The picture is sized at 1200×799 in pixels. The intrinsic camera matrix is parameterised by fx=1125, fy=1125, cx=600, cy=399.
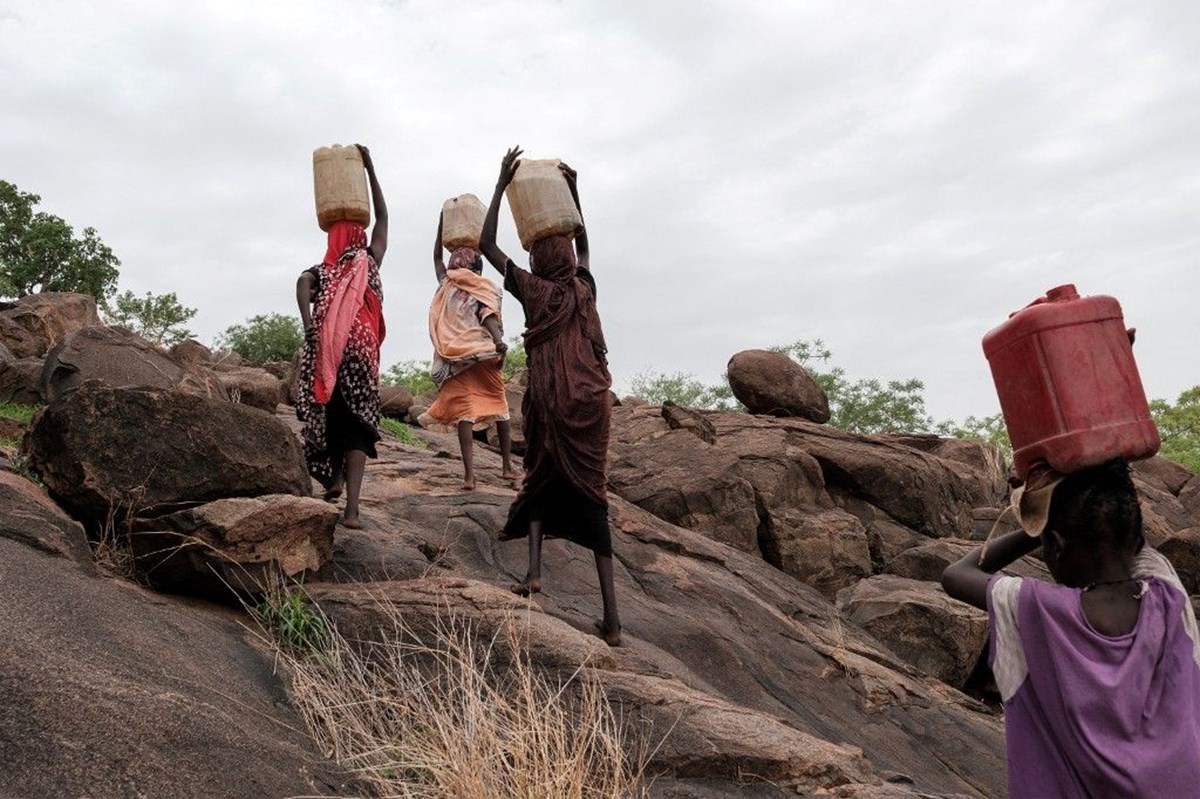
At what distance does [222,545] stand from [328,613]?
1.78 ft

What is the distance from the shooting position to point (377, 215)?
6566 mm

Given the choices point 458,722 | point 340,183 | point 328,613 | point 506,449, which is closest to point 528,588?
point 328,613

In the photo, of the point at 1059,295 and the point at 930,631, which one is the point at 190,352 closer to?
the point at 930,631

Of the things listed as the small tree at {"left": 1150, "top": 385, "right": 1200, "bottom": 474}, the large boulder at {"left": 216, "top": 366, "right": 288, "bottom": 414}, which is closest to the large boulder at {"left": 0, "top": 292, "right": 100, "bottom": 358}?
the large boulder at {"left": 216, "top": 366, "right": 288, "bottom": 414}

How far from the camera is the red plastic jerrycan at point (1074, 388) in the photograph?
8.58 ft

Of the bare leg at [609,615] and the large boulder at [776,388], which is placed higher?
the large boulder at [776,388]

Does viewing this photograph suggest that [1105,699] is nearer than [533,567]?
Yes

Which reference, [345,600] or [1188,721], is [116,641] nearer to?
[345,600]

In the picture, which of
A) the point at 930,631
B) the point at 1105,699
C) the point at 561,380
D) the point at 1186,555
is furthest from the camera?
the point at 1186,555

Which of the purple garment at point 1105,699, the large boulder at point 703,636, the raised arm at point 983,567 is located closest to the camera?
the purple garment at point 1105,699

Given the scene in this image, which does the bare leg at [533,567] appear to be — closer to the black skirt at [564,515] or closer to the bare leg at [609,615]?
the black skirt at [564,515]

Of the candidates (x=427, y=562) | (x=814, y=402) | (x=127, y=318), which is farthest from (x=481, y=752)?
(x=127, y=318)

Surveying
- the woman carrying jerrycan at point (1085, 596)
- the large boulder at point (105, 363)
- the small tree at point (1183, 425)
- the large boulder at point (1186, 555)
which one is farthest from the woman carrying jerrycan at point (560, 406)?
the small tree at point (1183, 425)

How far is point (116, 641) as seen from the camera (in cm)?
368
